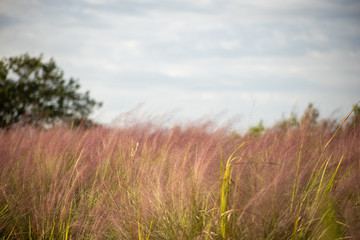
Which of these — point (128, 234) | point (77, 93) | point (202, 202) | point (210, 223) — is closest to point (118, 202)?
point (128, 234)

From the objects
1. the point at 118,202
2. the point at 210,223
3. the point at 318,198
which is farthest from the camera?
the point at 118,202

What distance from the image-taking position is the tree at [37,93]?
43.6ft

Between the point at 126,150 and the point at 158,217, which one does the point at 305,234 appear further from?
the point at 126,150

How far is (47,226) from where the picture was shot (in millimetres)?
2270

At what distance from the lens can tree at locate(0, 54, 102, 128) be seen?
43.6 feet

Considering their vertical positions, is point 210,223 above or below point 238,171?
below

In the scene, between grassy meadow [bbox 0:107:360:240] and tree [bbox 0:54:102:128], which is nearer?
grassy meadow [bbox 0:107:360:240]

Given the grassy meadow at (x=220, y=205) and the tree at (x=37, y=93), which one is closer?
the grassy meadow at (x=220, y=205)

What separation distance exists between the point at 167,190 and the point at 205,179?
0.27m

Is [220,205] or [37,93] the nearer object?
[220,205]

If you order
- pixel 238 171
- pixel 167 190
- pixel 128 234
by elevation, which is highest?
pixel 238 171

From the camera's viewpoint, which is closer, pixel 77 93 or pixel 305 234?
pixel 305 234

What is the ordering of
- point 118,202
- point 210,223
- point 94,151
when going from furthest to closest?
point 94,151, point 118,202, point 210,223

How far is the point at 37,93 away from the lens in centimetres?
1407
